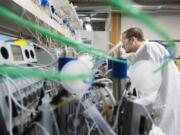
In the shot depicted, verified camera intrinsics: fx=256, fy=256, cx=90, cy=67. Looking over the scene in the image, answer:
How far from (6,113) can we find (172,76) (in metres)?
1.95

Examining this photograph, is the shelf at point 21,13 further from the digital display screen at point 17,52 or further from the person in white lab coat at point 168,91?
the person in white lab coat at point 168,91

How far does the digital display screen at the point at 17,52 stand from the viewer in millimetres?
981

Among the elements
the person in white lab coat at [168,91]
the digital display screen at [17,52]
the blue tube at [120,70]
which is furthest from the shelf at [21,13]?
the person in white lab coat at [168,91]

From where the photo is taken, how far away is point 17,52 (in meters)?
1.02

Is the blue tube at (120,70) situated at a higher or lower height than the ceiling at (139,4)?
lower

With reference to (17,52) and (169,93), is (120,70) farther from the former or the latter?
(169,93)

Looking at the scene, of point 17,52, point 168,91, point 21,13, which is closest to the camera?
point 17,52

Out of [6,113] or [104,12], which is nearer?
[6,113]

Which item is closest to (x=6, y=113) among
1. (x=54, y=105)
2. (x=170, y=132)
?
(x=54, y=105)

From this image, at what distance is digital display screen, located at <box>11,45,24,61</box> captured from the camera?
981 millimetres

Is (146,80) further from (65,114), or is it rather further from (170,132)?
(170,132)

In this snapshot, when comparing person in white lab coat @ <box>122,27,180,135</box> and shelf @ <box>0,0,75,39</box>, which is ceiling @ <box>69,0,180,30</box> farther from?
shelf @ <box>0,0,75,39</box>

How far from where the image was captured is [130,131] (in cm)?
69

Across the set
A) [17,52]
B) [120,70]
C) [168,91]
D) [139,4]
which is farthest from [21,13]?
[139,4]
